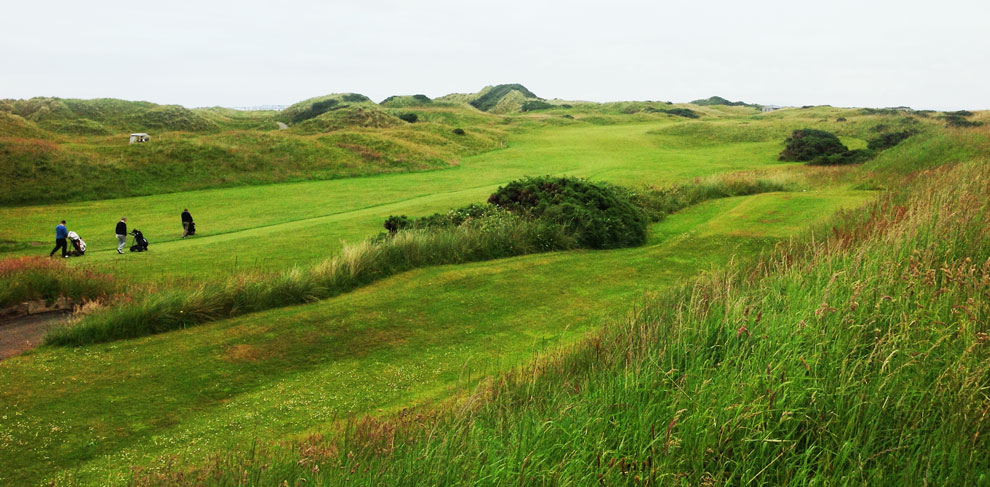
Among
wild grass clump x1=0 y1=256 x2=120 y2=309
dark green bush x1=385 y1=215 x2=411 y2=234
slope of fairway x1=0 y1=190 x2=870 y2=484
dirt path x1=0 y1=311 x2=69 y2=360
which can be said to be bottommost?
dirt path x1=0 y1=311 x2=69 y2=360

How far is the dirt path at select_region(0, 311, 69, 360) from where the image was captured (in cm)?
1022

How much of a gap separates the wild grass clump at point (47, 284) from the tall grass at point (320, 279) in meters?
3.06

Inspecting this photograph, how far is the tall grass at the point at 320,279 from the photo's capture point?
10398mm

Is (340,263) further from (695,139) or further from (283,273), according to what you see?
(695,139)

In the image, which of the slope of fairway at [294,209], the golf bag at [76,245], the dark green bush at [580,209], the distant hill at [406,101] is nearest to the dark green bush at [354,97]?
the distant hill at [406,101]

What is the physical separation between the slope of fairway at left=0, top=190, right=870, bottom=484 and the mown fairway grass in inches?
1.3

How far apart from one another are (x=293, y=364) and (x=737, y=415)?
6.98 metres

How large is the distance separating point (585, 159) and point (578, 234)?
33.3 meters

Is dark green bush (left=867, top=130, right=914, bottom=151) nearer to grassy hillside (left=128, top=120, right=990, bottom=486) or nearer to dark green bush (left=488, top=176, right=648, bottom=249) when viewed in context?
dark green bush (left=488, top=176, right=648, bottom=249)

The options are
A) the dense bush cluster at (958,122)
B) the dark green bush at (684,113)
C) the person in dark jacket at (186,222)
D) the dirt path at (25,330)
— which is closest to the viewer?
A: the dirt path at (25,330)

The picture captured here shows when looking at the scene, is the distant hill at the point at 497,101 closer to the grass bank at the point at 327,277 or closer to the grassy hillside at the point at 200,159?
the grassy hillside at the point at 200,159

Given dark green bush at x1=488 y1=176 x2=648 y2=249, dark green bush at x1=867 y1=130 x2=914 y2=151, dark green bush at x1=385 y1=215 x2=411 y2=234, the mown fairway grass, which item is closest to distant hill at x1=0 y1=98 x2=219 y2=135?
the mown fairway grass

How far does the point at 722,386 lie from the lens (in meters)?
4.45

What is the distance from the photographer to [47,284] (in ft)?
43.6
